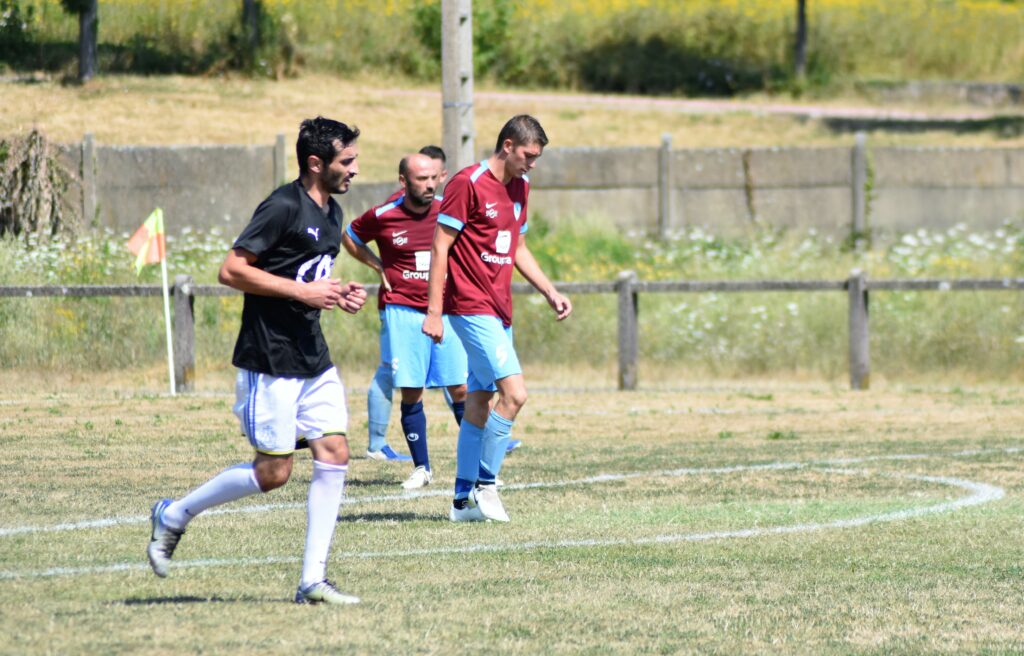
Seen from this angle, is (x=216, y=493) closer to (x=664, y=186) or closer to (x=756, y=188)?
(x=664, y=186)

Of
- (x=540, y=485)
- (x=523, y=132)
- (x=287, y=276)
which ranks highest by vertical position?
(x=523, y=132)

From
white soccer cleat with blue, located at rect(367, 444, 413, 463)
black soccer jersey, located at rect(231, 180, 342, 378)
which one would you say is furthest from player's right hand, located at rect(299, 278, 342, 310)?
white soccer cleat with blue, located at rect(367, 444, 413, 463)

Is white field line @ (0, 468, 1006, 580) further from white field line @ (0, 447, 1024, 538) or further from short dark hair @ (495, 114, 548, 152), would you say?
short dark hair @ (495, 114, 548, 152)

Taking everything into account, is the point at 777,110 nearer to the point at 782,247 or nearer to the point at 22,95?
the point at 782,247

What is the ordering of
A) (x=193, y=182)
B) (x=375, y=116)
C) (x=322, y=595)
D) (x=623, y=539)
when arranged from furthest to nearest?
1. (x=375, y=116)
2. (x=193, y=182)
3. (x=623, y=539)
4. (x=322, y=595)

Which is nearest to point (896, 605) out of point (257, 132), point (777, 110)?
point (257, 132)

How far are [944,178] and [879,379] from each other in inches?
417

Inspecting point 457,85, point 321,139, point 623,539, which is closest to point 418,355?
point 623,539

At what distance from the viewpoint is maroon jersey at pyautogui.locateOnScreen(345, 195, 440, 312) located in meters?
10.8

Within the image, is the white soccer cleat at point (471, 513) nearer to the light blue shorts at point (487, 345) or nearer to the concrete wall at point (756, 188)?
the light blue shorts at point (487, 345)

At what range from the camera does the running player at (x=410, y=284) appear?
1056 centimetres

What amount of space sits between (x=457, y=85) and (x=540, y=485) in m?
6.75

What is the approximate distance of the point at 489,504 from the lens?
28.4ft

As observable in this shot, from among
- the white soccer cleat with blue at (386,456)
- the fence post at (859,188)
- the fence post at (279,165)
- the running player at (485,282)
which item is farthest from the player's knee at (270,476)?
the fence post at (859,188)
